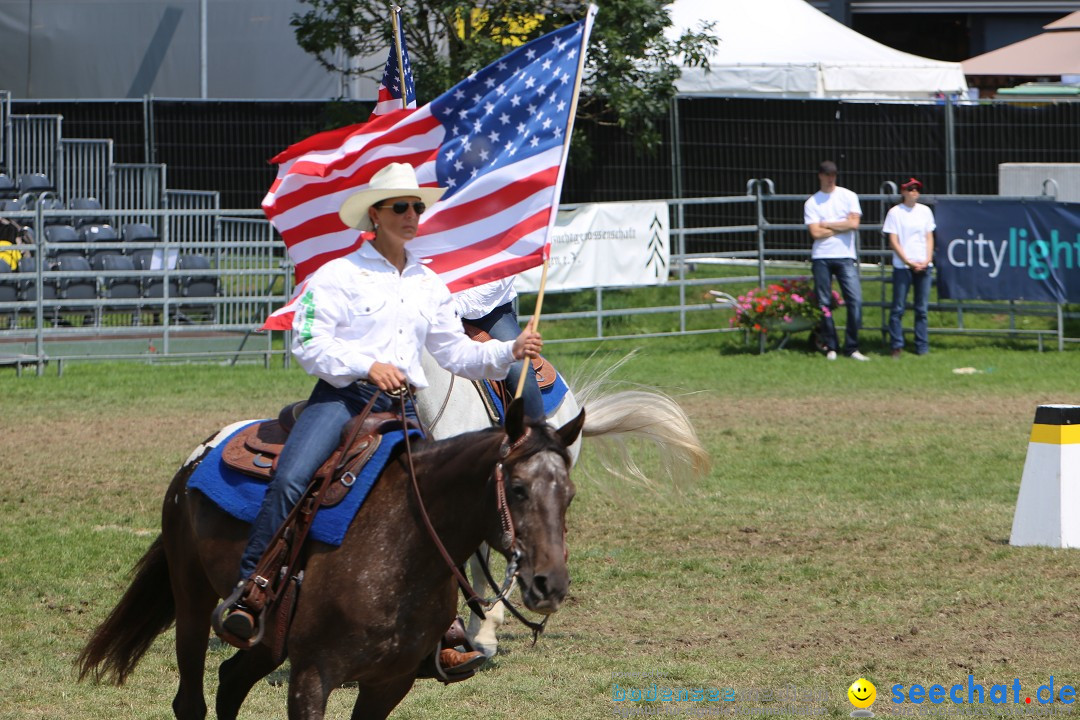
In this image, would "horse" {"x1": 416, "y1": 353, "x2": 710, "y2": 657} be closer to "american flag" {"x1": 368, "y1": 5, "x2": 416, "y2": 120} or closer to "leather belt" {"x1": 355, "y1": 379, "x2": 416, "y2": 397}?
"leather belt" {"x1": 355, "y1": 379, "x2": 416, "y2": 397}

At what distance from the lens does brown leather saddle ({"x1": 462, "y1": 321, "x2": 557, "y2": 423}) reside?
699cm

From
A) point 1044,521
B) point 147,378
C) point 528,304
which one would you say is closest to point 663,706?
point 1044,521

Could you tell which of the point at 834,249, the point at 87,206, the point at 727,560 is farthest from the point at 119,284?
the point at 727,560

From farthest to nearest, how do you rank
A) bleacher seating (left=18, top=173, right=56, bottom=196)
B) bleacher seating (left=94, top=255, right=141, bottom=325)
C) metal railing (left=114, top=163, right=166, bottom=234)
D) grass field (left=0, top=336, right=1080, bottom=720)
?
metal railing (left=114, top=163, right=166, bottom=234)
bleacher seating (left=18, top=173, right=56, bottom=196)
bleacher seating (left=94, top=255, right=141, bottom=325)
grass field (left=0, top=336, right=1080, bottom=720)

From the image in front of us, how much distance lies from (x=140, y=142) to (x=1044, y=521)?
17.0 meters

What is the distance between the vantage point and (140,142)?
22234 mm

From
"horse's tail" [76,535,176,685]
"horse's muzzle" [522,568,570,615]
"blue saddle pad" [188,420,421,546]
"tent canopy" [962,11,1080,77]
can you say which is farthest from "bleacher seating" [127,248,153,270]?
"tent canopy" [962,11,1080,77]

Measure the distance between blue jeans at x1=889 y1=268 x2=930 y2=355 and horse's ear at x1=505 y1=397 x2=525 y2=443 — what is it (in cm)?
1332

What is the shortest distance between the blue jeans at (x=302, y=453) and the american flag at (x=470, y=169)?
1.51 m

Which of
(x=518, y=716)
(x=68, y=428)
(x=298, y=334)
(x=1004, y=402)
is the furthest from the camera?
(x=1004, y=402)

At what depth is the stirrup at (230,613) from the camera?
4879 millimetres

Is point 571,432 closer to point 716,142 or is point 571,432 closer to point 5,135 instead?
point 716,142

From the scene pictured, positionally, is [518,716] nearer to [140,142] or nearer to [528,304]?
[528,304]

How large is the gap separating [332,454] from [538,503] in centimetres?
95
